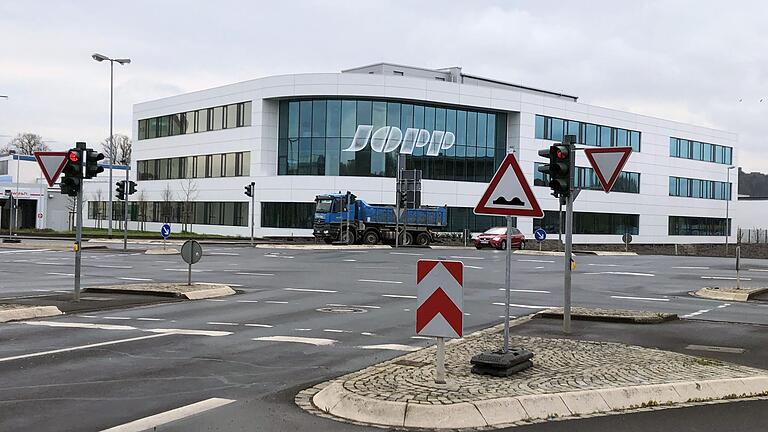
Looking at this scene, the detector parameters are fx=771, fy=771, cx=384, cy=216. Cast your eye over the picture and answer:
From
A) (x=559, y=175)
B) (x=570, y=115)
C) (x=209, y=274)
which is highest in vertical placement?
(x=570, y=115)

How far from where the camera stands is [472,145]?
2660 inches

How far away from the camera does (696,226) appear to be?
85938 millimetres

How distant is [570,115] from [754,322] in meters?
59.9

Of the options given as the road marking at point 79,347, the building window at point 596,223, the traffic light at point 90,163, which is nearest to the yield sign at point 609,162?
the road marking at point 79,347

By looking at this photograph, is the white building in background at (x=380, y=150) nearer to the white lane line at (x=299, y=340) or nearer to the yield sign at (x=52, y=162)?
the yield sign at (x=52, y=162)

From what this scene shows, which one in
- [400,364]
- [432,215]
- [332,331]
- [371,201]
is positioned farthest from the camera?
[371,201]

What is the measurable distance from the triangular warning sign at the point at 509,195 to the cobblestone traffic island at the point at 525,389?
1.83m

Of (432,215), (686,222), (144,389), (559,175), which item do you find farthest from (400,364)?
(686,222)

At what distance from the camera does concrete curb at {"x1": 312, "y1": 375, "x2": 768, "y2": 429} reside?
6730 millimetres

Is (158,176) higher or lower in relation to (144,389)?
higher

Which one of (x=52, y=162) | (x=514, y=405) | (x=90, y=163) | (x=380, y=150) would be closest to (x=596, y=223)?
(x=380, y=150)

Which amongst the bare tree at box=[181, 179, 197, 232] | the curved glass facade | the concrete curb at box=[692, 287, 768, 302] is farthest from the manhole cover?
the bare tree at box=[181, 179, 197, 232]

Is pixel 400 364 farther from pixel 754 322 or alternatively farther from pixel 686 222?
pixel 686 222

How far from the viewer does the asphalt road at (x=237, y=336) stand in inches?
288
